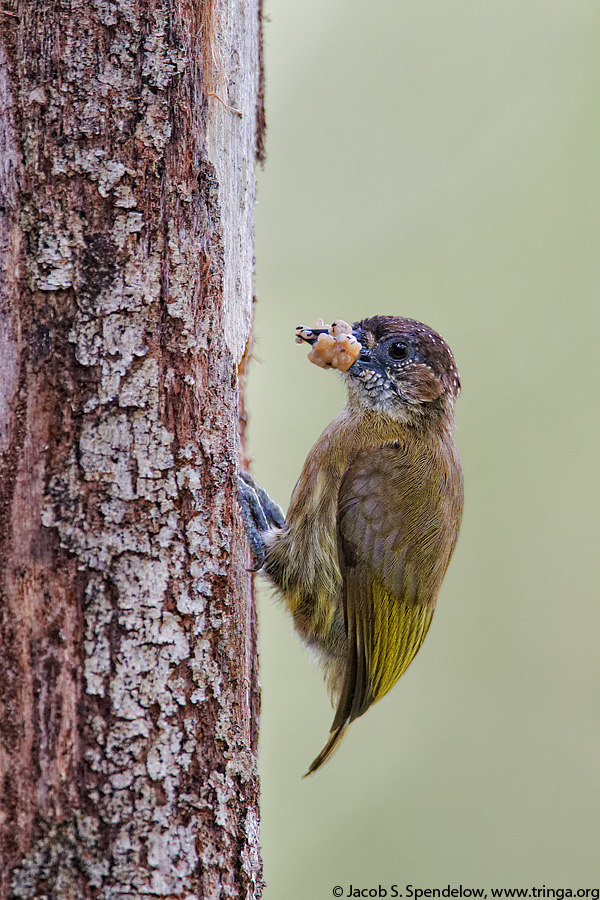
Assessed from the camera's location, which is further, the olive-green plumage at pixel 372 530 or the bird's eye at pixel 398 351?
the bird's eye at pixel 398 351

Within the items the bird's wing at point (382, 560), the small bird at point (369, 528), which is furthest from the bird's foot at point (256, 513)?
the bird's wing at point (382, 560)

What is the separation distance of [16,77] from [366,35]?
5376 mm

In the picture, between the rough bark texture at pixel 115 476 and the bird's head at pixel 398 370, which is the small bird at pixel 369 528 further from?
the rough bark texture at pixel 115 476

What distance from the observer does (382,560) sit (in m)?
2.92

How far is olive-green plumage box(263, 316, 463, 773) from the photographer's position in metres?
2.92

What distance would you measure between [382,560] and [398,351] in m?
0.81

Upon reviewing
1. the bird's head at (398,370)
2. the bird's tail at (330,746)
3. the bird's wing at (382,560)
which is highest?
the bird's head at (398,370)

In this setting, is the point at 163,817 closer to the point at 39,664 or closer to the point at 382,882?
the point at 39,664

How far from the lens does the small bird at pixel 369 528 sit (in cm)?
292

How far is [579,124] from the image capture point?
6.33 m

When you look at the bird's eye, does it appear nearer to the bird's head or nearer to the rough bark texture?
the bird's head

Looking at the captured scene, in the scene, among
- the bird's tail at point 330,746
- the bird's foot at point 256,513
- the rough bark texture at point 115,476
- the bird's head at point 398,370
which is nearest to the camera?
the rough bark texture at point 115,476

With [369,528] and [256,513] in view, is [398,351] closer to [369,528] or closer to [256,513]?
[369,528]

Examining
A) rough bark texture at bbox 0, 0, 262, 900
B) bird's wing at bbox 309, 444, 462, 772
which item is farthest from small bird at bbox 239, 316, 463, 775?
rough bark texture at bbox 0, 0, 262, 900
